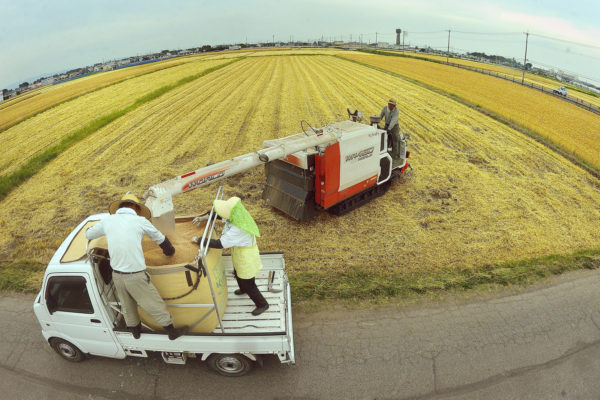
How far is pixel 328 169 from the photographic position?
8117 mm

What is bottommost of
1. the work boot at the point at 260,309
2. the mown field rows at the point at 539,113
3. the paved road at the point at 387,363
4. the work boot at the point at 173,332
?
the paved road at the point at 387,363

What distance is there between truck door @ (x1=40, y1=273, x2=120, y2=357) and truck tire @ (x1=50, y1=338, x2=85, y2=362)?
0.18 m

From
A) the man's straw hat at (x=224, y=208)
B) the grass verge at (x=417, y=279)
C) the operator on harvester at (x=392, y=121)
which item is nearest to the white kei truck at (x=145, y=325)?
the man's straw hat at (x=224, y=208)

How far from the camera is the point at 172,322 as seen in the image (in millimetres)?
4531

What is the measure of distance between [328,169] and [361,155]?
4.10ft

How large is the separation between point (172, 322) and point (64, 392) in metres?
2.08

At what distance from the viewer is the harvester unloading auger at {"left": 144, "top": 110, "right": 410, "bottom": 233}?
26.3ft

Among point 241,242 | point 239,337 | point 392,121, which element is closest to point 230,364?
point 239,337

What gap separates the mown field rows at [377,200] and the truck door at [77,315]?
3.83 metres

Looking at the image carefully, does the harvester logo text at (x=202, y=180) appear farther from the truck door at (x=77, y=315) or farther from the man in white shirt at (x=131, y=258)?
the truck door at (x=77, y=315)

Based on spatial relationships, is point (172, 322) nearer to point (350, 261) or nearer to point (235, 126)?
point (350, 261)

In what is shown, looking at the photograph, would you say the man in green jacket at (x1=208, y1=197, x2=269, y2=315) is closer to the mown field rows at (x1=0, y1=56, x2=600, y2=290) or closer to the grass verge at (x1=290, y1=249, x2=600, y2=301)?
the grass verge at (x1=290, y1=249, x2=600, y2=301)

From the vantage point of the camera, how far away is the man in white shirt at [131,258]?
159 inches

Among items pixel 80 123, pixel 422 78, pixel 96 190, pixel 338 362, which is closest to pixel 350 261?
pixel 338 362
